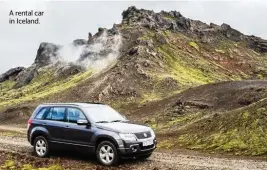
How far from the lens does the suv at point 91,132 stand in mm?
17125

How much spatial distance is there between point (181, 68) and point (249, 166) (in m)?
65.4

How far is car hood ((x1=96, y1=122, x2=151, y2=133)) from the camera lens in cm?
1720

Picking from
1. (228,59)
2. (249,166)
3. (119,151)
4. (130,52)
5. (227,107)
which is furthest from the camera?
(228,59)

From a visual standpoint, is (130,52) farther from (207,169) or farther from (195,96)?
(207,169)

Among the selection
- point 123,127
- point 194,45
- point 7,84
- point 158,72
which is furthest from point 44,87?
point 123,127

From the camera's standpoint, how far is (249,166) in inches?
728

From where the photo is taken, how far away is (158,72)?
3017 inches

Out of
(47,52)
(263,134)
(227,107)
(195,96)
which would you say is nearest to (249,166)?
(263,134)

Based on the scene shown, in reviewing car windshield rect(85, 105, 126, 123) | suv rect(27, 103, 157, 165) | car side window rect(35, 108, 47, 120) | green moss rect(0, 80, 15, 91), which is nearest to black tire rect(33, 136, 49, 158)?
suv rect(27, 103, 157, 165)

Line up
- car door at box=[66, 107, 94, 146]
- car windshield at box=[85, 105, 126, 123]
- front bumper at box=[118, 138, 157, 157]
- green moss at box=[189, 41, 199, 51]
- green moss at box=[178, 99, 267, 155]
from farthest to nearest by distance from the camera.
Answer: green moss at box=[189, 41, 199, 51] → green moss at box=[178, 99, 267, 155] → car windshield at box=[85, 105, 126, 123] → car door at box=[66, 107, 94, 146] → front bumper at box=[118, 138, 157, 157]

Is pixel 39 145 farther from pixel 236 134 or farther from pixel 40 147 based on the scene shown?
pixel 236 134

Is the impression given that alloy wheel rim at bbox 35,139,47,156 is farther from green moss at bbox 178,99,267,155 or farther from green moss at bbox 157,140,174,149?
green moss at bbox 157,140,174,149

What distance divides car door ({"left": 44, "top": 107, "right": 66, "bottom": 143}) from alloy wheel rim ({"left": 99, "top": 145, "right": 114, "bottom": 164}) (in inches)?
90.1

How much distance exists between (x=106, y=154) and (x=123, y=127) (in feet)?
4.20
